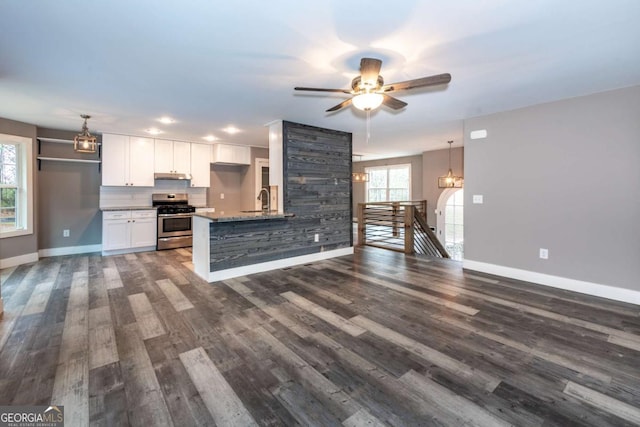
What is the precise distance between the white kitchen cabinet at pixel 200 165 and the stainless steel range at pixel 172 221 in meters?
0.60

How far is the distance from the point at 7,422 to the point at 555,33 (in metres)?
4.25

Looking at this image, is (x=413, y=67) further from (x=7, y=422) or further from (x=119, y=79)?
(x=7, y=422)

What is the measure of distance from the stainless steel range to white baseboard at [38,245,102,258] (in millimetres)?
1241

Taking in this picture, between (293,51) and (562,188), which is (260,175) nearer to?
(293,51)

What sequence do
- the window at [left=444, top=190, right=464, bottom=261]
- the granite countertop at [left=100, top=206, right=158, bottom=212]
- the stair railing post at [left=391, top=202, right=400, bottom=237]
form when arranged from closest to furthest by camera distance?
the granite countertop at [left=100, top=206, right=158, bottom=212]
the stair railing post at [left=391, top=202, right=400, bottom=237]
the window at [left=444, top=190, right=464, bottom=261]

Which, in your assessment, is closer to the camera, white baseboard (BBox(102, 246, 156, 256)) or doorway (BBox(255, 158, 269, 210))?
white baseboard (BBox(102, 246, 156, 256))

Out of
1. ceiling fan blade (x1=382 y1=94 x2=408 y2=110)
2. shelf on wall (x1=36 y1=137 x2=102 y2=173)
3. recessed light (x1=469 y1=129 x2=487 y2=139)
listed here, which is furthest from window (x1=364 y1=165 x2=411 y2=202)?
shelf on wall (x1=36 y1=137 x2=102 y2=173)

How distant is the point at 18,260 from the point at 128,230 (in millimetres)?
1593

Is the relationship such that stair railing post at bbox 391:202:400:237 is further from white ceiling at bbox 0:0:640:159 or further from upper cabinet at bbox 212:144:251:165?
→ upper cabinet at bbox 212:144:251:165

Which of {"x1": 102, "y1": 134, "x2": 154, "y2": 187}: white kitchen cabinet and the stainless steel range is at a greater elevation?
{"x1": 102, "y1": 134, "x2": 154, "y2": 187}: white kitchen cabinet

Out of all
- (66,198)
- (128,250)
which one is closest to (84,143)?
(66,198)

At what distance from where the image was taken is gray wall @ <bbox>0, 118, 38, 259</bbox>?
15.2 feet

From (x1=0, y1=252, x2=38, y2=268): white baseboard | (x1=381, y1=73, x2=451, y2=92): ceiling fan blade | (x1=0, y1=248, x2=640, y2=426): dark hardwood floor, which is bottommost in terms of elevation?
(x1=0, y1=248, x2=640, y2=426): dark hardwood floor

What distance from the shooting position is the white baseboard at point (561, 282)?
328cm
